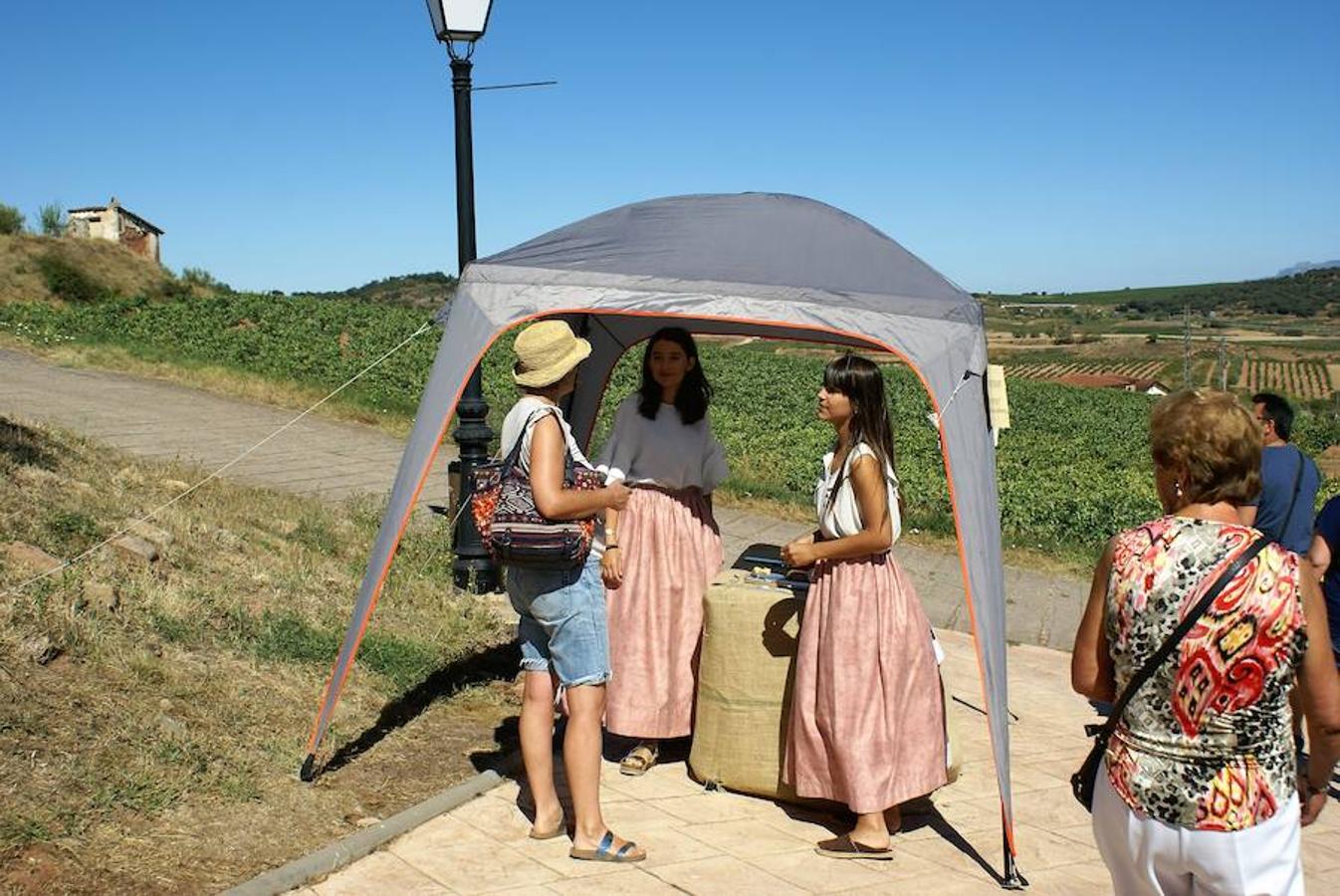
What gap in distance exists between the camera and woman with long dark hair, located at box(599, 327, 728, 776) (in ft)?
18.5

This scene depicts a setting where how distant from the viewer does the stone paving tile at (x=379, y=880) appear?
13.9ft

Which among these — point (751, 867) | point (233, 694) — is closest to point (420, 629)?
point (233, 694)

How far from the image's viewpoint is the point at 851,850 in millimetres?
4832

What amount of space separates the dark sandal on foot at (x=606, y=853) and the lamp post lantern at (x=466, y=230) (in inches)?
92.5

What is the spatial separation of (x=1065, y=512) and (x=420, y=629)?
799 centimetres

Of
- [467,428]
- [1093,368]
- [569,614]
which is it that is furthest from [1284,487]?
[1093,368]

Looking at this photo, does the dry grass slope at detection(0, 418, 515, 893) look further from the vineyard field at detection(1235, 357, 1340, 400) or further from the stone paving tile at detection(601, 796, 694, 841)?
the vineyard field at detection(1235, 357, 1340, 400)

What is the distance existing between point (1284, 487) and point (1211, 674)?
3713mm

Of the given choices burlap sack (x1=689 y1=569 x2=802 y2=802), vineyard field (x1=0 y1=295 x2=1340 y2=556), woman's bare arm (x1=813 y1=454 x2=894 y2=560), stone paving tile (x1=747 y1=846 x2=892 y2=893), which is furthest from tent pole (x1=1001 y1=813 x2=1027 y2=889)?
vineyard field (x1=0 y1=295 x2=1340 y2=556)

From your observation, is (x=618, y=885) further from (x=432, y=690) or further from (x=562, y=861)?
(x=432, y=690)

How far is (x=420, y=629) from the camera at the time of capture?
7227 millimetres

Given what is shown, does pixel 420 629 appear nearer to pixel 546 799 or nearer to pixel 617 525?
pixel 617 525

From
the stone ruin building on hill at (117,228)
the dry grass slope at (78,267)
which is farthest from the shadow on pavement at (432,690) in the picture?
the stone ruin building on hill at (117,228)

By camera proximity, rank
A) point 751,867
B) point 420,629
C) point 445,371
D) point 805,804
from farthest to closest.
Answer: point 420,629, point 805,804, point 445,371, point 751,867
